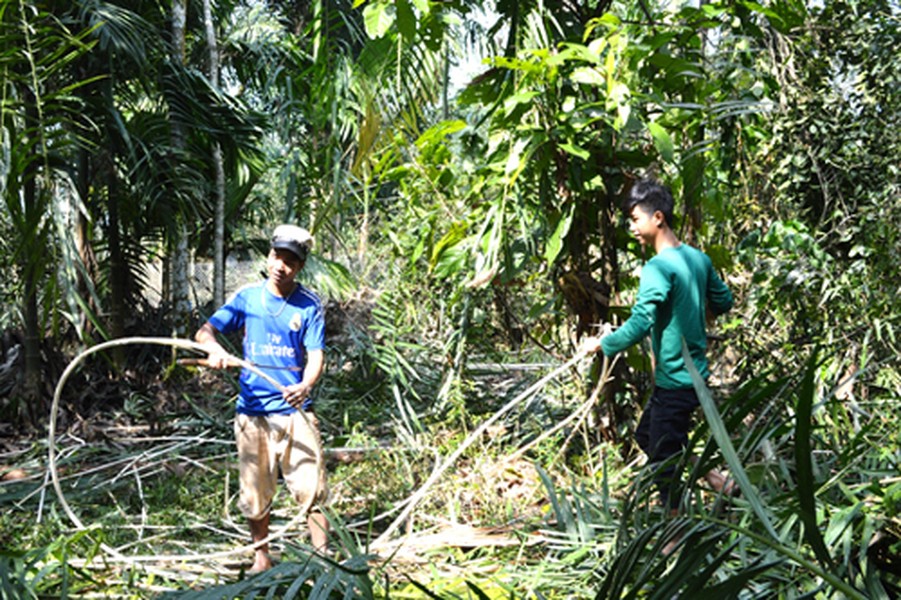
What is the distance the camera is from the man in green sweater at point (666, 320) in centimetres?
317

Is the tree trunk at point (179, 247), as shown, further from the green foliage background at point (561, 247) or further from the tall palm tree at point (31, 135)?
the tall palm tree at point (31, 135)

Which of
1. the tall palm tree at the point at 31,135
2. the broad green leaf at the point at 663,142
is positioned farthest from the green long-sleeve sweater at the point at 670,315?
the tall palm tree at the point at 31,135

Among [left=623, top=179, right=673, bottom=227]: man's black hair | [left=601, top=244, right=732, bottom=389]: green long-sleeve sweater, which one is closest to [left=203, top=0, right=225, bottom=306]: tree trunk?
[left=623, top=179, right=673, bottom=227]: man's black hair

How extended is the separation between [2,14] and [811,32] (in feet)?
14.6

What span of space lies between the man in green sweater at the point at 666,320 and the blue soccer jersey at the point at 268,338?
1291 millimetres

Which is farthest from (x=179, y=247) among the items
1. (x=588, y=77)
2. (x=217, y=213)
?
(x=588, y=77)

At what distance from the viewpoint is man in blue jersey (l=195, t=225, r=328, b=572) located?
3.69m

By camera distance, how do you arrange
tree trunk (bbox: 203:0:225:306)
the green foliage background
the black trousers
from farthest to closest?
tree trunk (bbox: 203:0:225:306)
the black trousers
the green foliage background

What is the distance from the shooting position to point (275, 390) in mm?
3703

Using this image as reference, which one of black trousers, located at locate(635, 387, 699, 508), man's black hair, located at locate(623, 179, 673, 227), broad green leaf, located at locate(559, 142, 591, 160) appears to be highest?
broad green leaf, located at locate(559, 142, 591, 160)

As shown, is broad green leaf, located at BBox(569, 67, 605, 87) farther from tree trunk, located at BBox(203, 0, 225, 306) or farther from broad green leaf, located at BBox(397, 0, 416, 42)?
tree trunk, located at BBox(203, 0, 225, 306)

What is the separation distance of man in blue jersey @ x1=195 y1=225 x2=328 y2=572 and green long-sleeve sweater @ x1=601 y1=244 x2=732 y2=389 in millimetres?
1360

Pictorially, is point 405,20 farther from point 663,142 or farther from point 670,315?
point 670,315

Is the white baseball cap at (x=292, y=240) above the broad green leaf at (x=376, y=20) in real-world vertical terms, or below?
below
